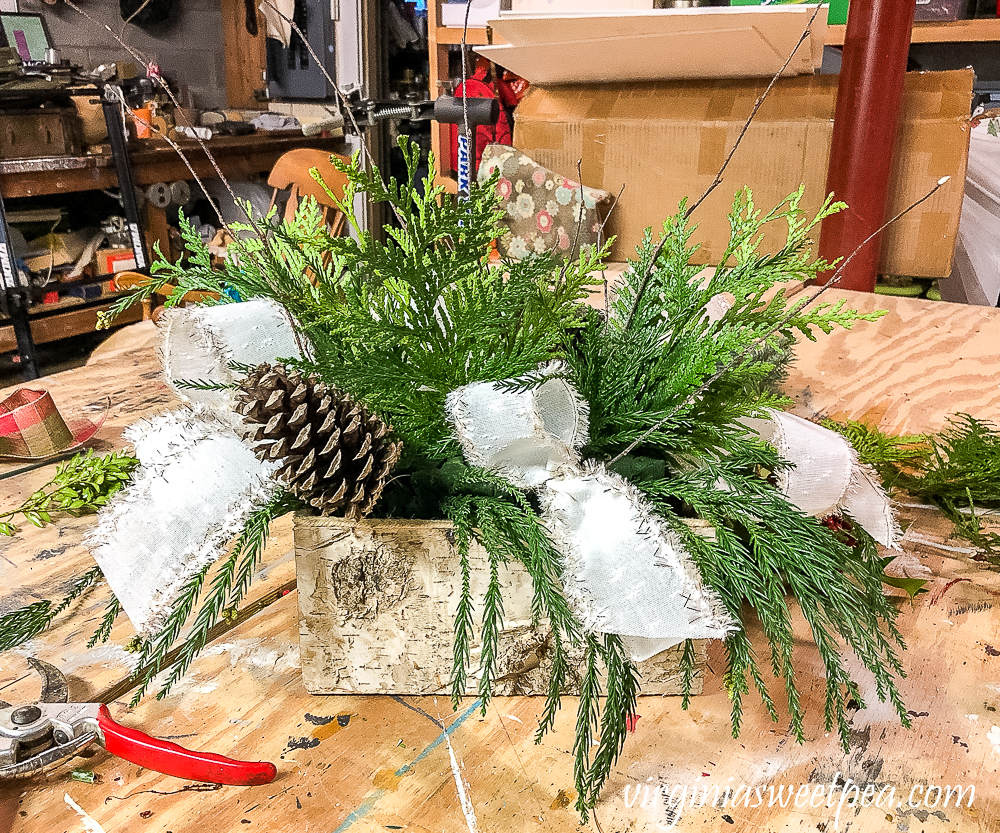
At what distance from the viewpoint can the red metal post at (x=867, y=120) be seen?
1038mm

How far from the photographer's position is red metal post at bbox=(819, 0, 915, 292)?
1.04 metres

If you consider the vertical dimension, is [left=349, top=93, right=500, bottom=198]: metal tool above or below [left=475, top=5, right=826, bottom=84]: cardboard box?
below

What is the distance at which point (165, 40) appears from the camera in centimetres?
204

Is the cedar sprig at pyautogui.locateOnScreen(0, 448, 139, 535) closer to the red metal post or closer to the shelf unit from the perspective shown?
the shelf unit

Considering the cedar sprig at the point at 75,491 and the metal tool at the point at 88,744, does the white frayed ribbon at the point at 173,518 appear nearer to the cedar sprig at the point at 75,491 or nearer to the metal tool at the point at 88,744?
the metal tool at the point at 88,744

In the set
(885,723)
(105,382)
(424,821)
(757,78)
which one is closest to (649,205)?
(757,78)

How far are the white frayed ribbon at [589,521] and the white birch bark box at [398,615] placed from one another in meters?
0.04

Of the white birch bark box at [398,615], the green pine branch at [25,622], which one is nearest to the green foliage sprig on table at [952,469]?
the white birch bark box at [398,615]

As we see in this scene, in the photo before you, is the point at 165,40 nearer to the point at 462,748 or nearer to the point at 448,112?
the point at 448,112

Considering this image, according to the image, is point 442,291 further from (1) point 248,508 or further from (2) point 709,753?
(2) point 709,753

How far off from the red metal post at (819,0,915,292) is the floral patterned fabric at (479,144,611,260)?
0.37 metres

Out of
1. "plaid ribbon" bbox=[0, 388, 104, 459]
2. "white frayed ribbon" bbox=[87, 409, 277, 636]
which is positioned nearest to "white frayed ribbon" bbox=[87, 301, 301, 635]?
"white frayed ribbon" bbox=[87, 409, 277, 636]

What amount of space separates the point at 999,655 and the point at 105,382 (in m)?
0.92

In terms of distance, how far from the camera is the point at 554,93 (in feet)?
4.52
